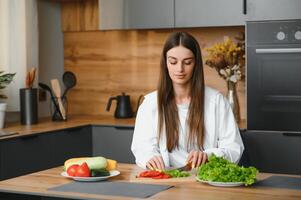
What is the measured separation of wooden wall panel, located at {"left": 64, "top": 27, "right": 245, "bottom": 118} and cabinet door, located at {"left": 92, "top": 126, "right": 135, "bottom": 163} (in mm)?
548

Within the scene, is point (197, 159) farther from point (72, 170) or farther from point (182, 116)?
point (72, 170)

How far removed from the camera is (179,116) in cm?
315

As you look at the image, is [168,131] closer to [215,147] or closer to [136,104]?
[215,147]

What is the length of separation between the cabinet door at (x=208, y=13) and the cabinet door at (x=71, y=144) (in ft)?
3.14

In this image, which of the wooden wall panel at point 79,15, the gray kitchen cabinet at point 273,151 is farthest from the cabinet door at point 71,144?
the gray kitchen cabinet at point 273,151

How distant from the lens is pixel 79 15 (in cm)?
488

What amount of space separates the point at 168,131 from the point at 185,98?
19cm

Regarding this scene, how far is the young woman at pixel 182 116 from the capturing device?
3.07 m

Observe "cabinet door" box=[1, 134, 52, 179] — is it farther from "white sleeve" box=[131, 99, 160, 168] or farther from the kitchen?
"white sleeve" box=[131, 99, 160, 168]

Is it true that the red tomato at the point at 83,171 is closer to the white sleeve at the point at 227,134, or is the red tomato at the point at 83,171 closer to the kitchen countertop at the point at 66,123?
the white sleeve at the point at 227,134

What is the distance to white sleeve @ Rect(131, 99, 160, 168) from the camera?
3.03 m

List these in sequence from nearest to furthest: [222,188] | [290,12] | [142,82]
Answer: [222,188] → [290,12] → [142,82]

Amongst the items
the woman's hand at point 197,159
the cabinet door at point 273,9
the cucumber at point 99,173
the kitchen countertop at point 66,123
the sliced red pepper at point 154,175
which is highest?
the cabinet door at point 273,9

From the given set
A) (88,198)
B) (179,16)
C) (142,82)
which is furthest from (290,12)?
(88,198)
